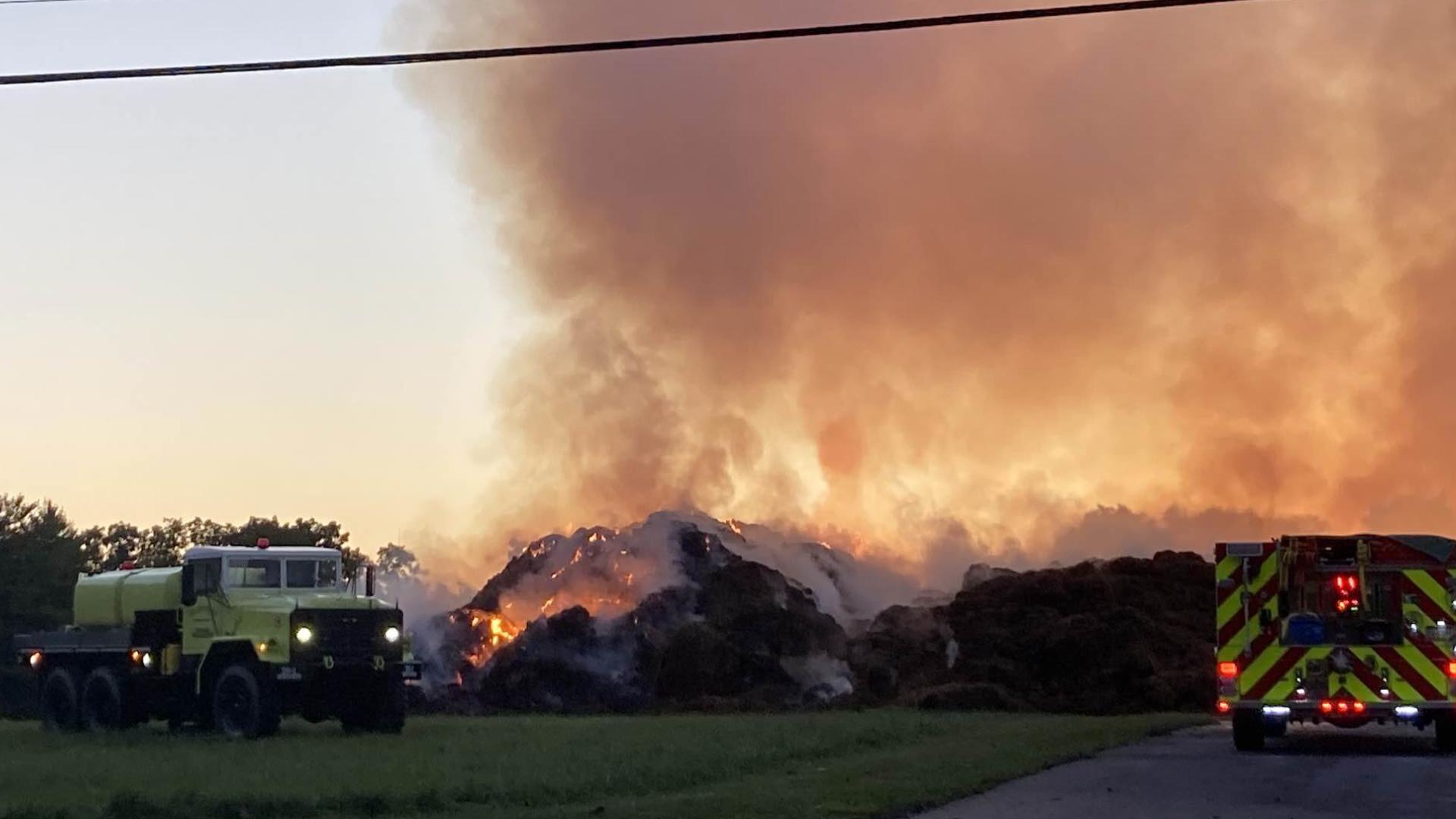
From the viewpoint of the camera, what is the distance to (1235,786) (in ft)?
61.6

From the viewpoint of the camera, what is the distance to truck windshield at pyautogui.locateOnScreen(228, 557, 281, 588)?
30.5 m

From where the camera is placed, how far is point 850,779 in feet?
62.2

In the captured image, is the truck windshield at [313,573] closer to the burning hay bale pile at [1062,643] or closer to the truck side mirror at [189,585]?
the truck side mirror at [189,585]

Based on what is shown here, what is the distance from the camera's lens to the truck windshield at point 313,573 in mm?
31312

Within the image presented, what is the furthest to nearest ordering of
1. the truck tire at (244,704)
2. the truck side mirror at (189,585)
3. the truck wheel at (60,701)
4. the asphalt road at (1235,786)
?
the truck wheel at (60,701) → the truck side mirror at (189,585) → the truck tire at (244,704) → the asphalt road at (1235,786)

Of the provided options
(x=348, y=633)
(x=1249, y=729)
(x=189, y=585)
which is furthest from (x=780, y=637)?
(x=1249, y=729)

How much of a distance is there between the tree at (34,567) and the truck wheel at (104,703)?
28182mm

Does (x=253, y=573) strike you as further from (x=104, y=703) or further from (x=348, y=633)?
(x=104, y=703)

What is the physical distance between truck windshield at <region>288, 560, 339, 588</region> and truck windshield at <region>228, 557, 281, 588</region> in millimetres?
310

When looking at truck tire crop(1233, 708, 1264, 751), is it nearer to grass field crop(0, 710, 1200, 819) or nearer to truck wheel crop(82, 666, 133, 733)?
grass field crop(0, 710, 1200, 819)

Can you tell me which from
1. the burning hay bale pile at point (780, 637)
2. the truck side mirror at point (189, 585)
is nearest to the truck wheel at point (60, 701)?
the truck side mirror at point (189, 585)

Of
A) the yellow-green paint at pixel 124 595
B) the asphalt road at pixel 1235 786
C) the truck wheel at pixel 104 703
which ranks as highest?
the yellow-green paint at pixel 124 595

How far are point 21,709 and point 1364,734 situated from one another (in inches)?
1600

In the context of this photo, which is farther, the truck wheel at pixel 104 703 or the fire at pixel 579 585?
the fire at pixel 579 585
